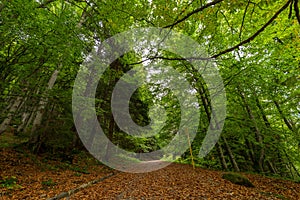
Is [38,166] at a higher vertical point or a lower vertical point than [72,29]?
lower

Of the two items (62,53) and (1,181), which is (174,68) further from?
(1,181)

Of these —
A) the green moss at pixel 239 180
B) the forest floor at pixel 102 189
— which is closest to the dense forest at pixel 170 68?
the forest floor at pixel 102 189

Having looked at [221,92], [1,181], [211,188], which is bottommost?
[1,181]

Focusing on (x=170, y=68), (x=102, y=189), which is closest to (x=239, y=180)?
(x=102, y=189)

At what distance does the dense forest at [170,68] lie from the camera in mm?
3841

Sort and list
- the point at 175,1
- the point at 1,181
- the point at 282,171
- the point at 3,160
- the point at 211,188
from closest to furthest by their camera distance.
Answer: the point at 175,1 → the point at 1,181 → the point at 211,188 → the point at 3,160 → the point at 282,171

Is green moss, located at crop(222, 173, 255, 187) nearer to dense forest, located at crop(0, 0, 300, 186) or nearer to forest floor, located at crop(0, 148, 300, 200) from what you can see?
forest floor, located at crop(0, 148, 300, 200)

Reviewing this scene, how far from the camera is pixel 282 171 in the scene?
10.6 m

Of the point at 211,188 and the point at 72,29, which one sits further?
the point at 72,29

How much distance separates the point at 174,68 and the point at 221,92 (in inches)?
110

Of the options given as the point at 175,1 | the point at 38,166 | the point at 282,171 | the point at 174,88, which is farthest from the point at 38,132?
the point at 282,171

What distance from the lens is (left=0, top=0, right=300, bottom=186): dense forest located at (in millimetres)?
3841

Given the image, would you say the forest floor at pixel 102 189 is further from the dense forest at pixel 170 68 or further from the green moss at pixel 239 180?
the dense forest at pixel 170 68

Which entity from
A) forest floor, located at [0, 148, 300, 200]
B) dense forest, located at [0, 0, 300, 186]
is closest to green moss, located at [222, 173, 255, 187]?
forest floor, located at [0, 148, 300, 200]
